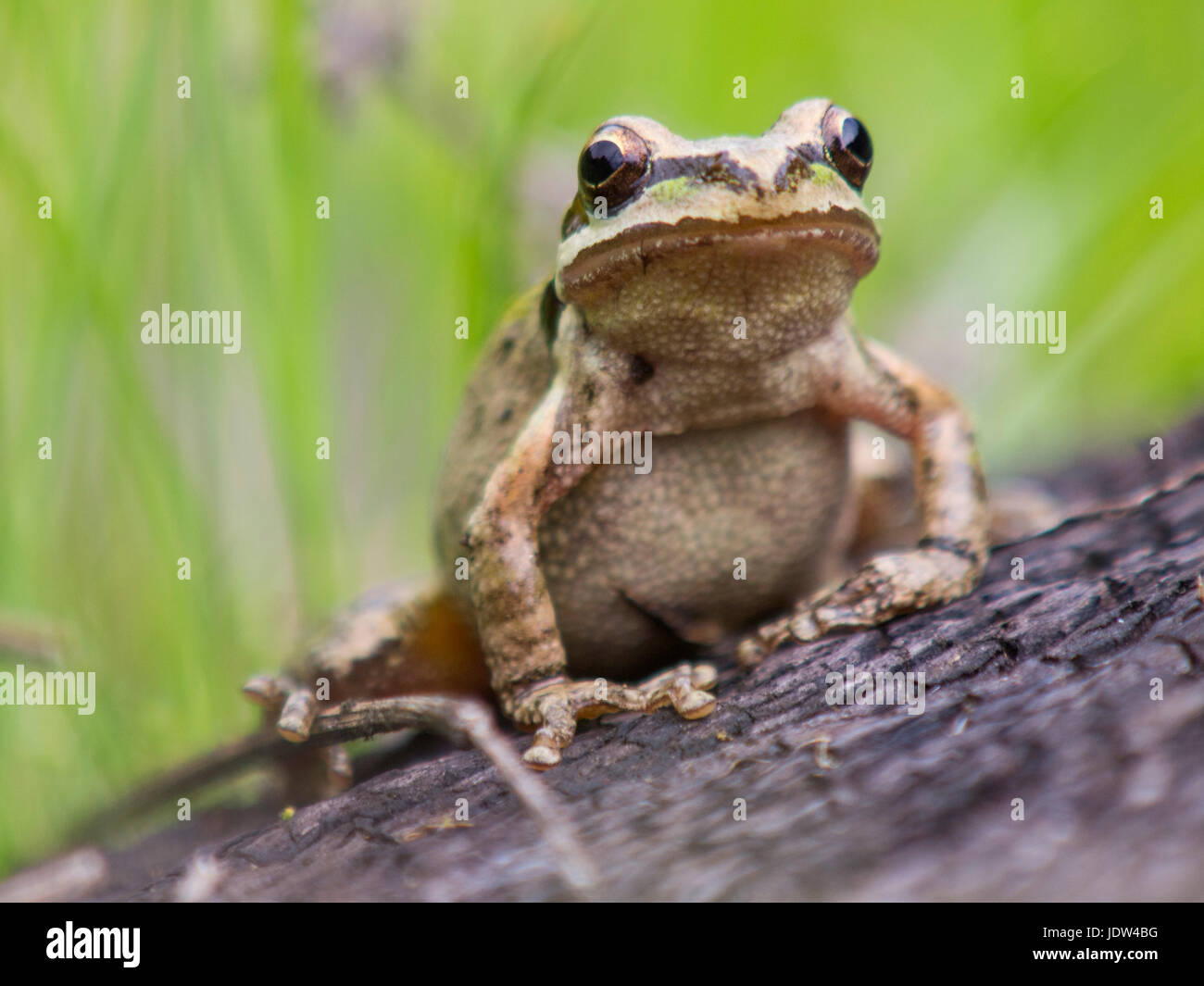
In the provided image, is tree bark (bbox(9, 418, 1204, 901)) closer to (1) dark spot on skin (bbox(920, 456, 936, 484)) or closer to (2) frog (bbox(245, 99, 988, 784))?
(2) frog (bbox(245, 99, 988, 784))

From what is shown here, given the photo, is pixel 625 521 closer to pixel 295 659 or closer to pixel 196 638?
pixel 295 659

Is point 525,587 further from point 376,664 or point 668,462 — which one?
point 376,664

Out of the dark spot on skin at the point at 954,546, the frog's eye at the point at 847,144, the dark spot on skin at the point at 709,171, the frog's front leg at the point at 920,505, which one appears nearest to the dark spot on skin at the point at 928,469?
the frog's front leg at the point at 920,505

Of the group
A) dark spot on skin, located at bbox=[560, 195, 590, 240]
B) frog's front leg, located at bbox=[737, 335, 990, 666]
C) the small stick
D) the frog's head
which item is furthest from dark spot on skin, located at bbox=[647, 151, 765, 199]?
the small stick

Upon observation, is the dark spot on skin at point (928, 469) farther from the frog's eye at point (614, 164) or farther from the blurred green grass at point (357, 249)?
the blurred green grass at point (357, 249)

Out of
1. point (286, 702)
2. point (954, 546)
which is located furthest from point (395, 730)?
Result: point (954, 546)

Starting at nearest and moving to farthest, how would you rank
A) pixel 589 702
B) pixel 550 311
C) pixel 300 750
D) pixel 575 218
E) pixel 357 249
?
pixel 589 702 < pixel 575 218 < pixel 300 750 < pixel 550 311 < pixel 357 249
